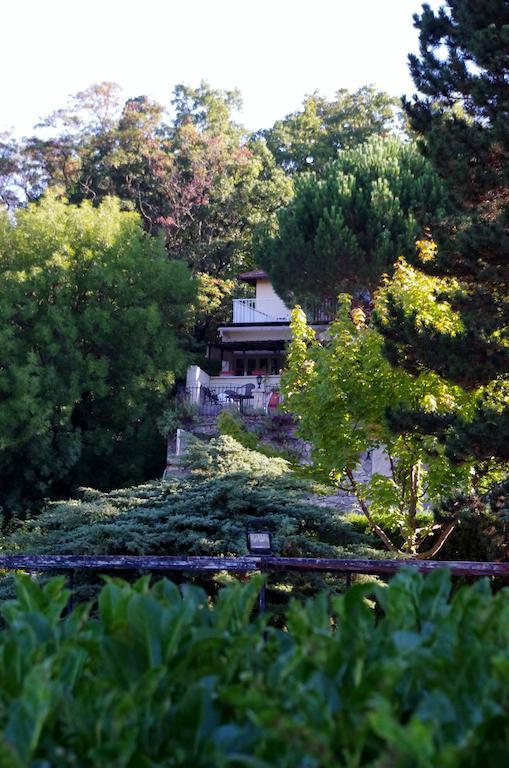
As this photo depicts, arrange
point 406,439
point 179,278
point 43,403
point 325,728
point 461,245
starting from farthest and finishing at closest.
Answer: point 179,278 → point 43,403 → point 406,439 → point 461,245 → point 325,728

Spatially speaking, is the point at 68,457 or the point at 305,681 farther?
the point at 68,457

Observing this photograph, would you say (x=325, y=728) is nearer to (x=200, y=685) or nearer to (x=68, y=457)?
(x=200, y=685)

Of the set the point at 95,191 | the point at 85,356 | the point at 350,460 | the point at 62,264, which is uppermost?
the point at 95,191

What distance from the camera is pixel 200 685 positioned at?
5.13ft

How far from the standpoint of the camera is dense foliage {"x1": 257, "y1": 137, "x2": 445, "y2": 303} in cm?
2830

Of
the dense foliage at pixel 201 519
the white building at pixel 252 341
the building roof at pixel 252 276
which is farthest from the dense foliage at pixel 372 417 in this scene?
the building roof at pixel 252 276

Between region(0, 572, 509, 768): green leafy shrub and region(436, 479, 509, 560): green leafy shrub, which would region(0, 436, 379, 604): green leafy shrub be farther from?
region(0, 572, 509, 768): green leafy shrub

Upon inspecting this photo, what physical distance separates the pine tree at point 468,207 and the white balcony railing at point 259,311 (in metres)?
24.5

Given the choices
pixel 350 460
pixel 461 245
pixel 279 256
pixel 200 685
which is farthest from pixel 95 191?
pixel 200 685

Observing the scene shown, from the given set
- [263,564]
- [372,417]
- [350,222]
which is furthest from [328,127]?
[263,564]

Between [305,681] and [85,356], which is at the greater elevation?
[85,356]

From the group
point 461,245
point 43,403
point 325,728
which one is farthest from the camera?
point 43,403

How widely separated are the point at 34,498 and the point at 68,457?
A: 154 centimetres

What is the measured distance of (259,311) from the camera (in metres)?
36.4
